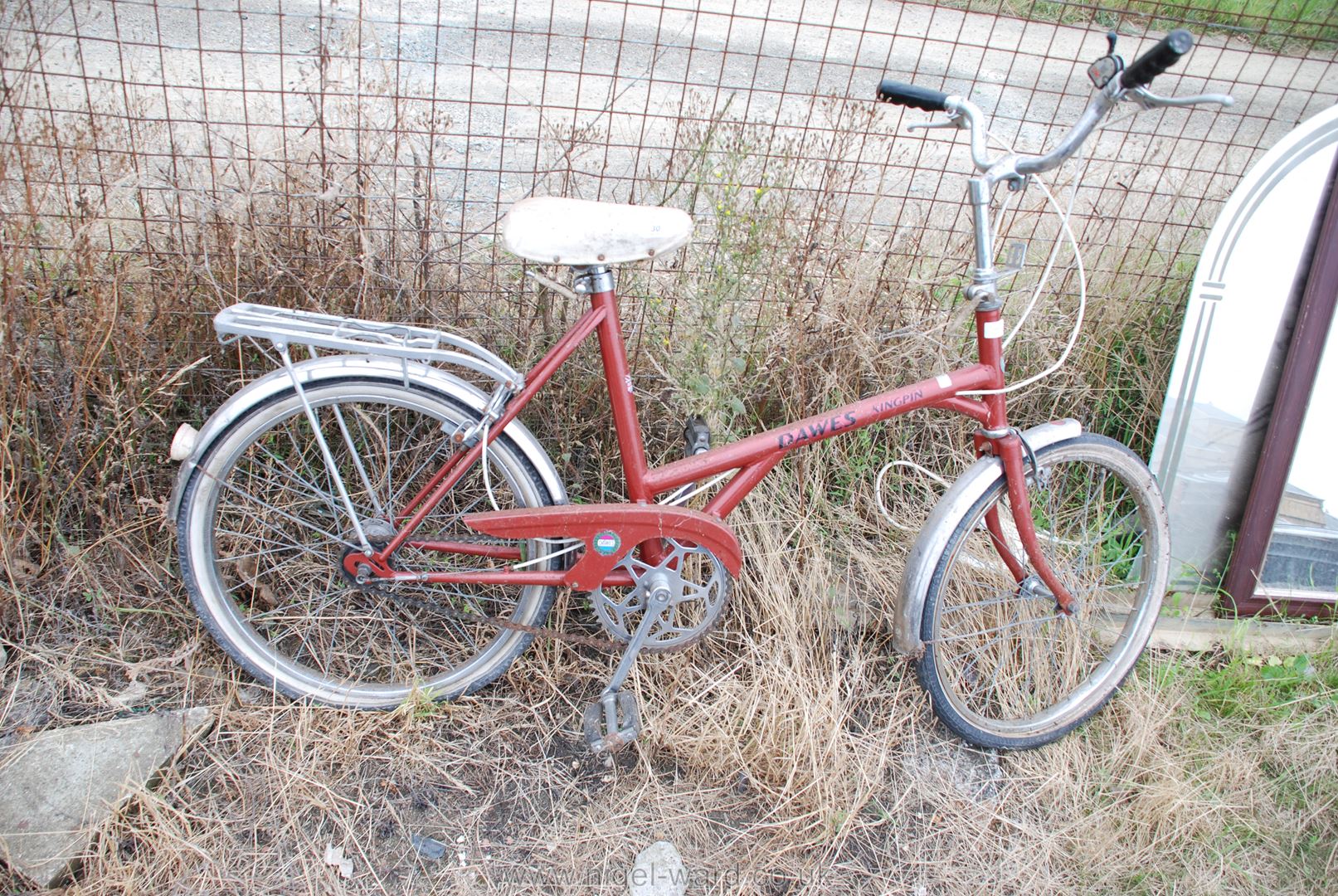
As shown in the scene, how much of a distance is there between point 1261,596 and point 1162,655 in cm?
43

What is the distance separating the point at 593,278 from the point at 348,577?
1.02 m

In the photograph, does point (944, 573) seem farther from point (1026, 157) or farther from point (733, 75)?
point (733, 75)

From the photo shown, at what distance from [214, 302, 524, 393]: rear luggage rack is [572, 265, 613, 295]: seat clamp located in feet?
0.91

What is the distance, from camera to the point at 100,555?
8.45 ft

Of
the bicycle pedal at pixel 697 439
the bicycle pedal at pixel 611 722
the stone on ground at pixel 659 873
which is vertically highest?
the bicycle pedal at pixel 697 439

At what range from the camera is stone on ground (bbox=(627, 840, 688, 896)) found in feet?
7.09

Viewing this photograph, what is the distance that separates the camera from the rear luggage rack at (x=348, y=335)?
6.70 ft

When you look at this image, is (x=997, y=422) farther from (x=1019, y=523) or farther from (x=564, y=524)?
(x=564, y=524)

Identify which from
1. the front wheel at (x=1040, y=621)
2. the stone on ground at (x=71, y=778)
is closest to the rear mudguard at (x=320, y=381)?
the stone on ground at (x=71, y=778)

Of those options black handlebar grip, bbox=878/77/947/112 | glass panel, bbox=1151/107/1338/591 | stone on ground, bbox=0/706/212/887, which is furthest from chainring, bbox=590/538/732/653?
glass panel, bbox=1151/107/1338/591

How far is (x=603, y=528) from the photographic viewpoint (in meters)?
→ 2.20

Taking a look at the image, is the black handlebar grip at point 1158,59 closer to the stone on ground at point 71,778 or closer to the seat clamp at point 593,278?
the seat clamp at point 593,278

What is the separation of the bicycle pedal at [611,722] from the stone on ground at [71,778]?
1005mm

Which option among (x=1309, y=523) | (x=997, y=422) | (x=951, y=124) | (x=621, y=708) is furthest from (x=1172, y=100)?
(x=621, y=708)
